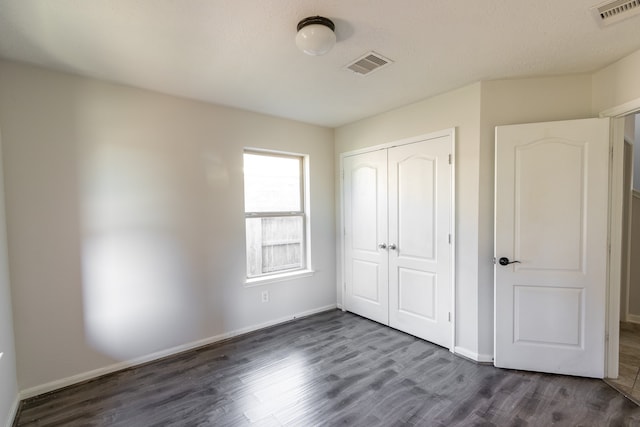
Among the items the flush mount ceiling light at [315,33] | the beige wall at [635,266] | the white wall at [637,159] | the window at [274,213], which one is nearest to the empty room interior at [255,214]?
the flush mount ceiling light at [315,33]

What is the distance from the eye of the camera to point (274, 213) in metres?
3.48

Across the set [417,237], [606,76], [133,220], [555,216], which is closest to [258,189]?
[133,220]

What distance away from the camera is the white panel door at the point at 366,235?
11.2ft

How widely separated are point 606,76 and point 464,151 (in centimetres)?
110

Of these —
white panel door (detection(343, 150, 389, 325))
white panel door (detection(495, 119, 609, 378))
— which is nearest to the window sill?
white panel door (detection(343, 150, 389, 325))

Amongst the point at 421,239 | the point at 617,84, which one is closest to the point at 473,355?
the point at 421,239

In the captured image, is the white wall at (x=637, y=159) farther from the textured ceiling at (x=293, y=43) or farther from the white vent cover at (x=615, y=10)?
the white vent cover at (x=615, y=10)

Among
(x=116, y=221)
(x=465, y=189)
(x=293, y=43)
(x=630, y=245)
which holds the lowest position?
(x=630, y=245)

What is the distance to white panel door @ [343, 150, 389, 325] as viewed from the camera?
340cm

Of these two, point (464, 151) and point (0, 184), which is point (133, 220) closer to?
point (0, 184)

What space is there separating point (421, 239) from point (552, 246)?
1.07m

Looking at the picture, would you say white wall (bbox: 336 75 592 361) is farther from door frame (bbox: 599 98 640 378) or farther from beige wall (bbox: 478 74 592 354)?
door frame (bbox: 599 98 640 378)

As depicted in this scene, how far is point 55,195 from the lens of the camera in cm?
221

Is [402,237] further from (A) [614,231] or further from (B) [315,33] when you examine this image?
(B) [315,33]
